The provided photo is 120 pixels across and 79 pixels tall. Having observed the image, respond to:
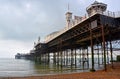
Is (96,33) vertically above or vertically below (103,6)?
below

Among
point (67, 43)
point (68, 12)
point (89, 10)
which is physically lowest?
point (67, 43)

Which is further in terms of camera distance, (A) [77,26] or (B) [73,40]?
(B) [73,40]

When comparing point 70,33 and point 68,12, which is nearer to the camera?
point 70,33

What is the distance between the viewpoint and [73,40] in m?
57.4

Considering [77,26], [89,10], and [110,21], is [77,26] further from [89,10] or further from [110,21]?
[110,21]

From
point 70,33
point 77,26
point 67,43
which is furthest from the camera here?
point 67,43

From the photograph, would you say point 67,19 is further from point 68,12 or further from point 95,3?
point 95,3

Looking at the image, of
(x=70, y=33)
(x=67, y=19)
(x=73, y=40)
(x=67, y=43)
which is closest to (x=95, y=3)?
(x=70, y=33)

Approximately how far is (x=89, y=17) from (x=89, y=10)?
5.48 meters

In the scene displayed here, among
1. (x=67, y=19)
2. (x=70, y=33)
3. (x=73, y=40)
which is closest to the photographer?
(x=70, y=33)

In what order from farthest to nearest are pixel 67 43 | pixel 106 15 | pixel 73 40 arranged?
pixel 67 43
pixel 73 40
pixel 106 15

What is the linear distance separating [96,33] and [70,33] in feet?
33.2

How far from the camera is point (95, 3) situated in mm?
41500

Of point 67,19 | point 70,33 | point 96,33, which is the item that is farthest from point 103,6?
point 67,19
